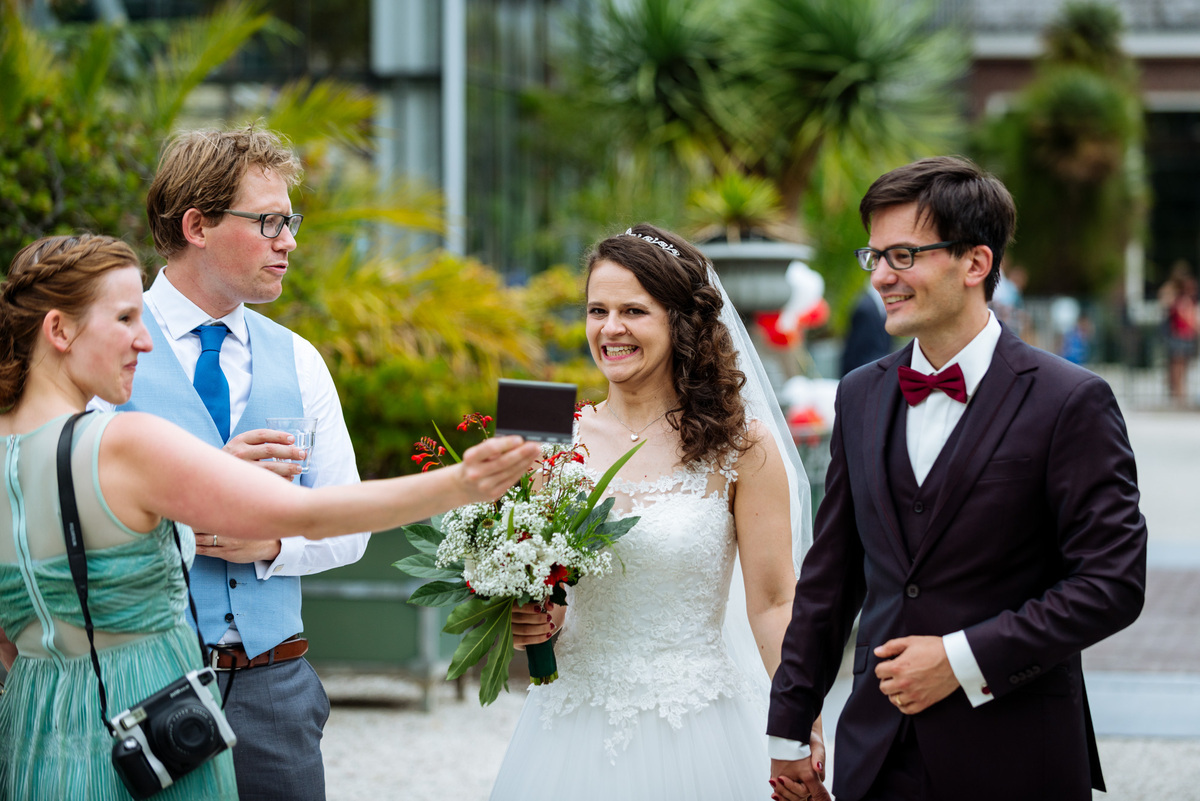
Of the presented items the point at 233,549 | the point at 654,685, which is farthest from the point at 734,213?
the point at 233,549

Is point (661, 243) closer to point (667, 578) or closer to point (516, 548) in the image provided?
point (667, 578)

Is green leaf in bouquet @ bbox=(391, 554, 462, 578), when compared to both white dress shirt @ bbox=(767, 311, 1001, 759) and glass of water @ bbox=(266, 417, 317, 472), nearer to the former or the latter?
glass of water @ bbox=(266, 417, 317, 472)

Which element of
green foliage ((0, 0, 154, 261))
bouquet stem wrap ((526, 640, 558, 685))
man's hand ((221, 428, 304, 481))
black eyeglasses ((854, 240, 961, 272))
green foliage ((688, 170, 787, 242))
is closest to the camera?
black eyeglasses ((854, 240, 961, 272))

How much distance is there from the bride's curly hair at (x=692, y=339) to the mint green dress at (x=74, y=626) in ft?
4.74

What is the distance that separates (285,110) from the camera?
291 inches

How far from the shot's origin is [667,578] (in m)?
3.16

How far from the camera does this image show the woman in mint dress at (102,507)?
217cm

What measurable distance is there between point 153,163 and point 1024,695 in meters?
5.70

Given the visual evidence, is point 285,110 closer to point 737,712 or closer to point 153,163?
point 153,163

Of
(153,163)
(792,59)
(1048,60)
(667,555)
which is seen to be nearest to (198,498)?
(667,555)

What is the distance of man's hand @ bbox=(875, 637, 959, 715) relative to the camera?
241cm

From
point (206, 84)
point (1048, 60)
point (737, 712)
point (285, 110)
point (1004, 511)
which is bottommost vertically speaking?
point (737, 712)

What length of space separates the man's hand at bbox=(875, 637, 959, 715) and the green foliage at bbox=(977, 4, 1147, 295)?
29674 mm

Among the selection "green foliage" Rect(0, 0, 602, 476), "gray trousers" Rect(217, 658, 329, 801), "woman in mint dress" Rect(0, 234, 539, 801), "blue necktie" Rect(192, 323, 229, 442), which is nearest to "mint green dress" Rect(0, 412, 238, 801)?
"woman in mint dress" Rect(0, 234, 539, 801)
